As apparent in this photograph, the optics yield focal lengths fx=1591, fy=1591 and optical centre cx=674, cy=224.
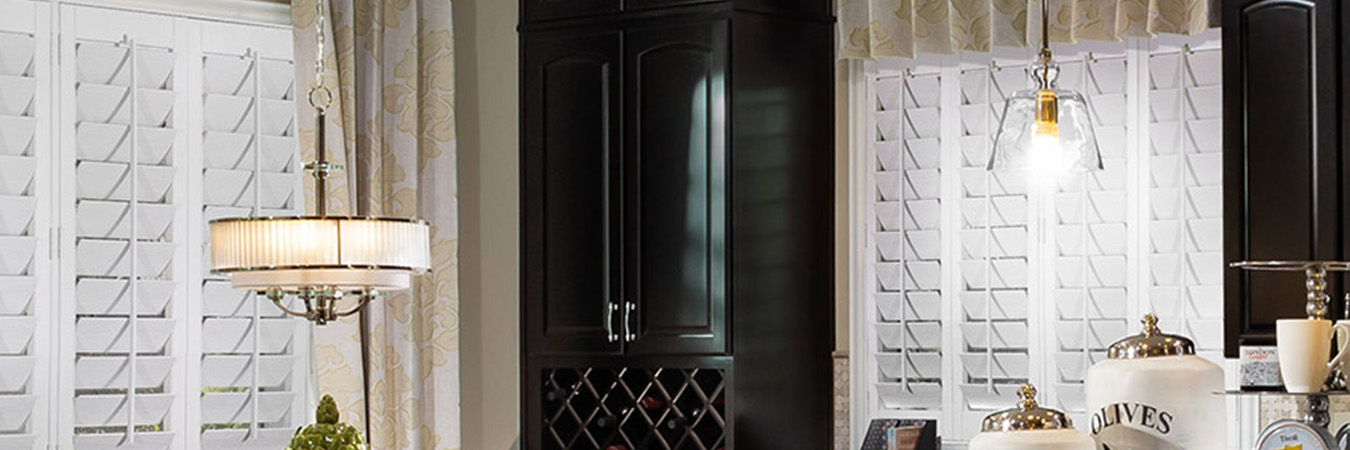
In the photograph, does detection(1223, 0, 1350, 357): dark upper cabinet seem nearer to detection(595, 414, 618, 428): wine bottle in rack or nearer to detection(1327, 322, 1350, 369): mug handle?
detection(1327, 322, 1350, 369): mug handle

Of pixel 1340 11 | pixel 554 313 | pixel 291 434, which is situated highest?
pixel 1340 11

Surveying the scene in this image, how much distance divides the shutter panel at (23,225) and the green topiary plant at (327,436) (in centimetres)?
199

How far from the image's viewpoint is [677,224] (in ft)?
14.8

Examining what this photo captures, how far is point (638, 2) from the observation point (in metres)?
4.58

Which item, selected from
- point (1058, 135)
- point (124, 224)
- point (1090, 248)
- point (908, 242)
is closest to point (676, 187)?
point (908, 242)

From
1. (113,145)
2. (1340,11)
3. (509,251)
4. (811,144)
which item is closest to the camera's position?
(1340,11)

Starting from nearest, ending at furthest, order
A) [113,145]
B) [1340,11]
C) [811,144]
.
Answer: [1340,11] → [113,145] → [811,144]

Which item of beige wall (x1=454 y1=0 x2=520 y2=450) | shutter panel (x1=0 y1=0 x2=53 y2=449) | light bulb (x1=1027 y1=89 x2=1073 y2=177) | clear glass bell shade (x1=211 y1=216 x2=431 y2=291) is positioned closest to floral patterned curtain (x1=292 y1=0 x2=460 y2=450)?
beige wall (x1=454 y1=0 x2=520 y2=450)

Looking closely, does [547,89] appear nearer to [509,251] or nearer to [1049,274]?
[509,251]

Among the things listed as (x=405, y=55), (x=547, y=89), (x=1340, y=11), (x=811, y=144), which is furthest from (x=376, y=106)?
(x=1340, y=11)

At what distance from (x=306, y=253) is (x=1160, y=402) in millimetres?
1243

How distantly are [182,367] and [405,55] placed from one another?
1114 millimetres

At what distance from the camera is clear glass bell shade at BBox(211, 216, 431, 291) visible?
2.39 m

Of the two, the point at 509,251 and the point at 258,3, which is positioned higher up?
the point at 258,3
